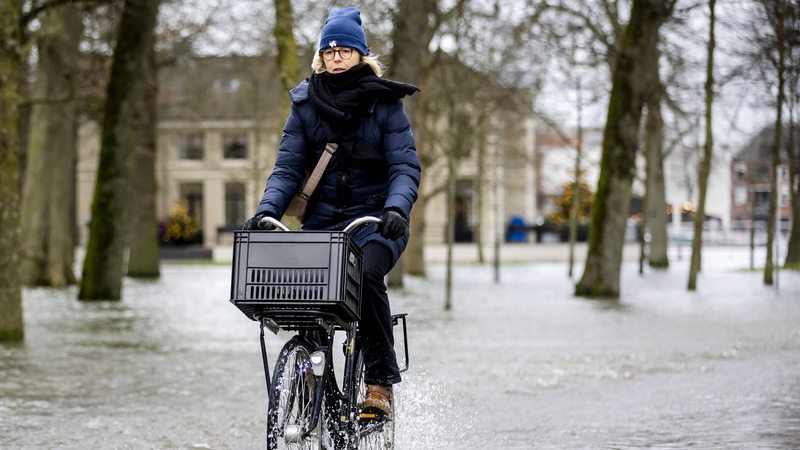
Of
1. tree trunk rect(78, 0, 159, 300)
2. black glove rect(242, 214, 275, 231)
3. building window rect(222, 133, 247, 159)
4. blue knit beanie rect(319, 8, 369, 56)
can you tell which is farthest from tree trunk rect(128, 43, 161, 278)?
building window rect(222, 133, 247, 159)

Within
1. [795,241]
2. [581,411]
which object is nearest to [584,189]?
[795,241]

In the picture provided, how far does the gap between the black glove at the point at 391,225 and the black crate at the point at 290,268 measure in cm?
44

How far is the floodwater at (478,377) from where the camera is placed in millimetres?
7805

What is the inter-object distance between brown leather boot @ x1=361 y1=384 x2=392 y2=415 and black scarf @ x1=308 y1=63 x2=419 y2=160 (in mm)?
1067

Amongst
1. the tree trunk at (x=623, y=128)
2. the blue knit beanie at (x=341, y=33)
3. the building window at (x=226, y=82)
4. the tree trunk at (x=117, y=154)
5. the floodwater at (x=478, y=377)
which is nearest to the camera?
the blue knit beanie at (x=341, y=33)

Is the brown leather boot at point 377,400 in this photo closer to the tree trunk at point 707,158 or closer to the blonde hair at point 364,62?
the blonde hair at point 364,62

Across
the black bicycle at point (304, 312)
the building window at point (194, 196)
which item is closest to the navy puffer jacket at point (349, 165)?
the black bicycle at point (304, 312)

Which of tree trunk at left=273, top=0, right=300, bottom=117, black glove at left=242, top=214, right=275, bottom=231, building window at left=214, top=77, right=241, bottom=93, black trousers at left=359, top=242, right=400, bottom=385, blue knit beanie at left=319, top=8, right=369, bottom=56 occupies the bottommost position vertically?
black trousers at left=359, top=242, right=400, bottom=385

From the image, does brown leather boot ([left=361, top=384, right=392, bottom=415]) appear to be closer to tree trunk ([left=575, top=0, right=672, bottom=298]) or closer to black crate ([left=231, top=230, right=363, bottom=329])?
black crate ([left=231, top=230, right=363, bottom=329])

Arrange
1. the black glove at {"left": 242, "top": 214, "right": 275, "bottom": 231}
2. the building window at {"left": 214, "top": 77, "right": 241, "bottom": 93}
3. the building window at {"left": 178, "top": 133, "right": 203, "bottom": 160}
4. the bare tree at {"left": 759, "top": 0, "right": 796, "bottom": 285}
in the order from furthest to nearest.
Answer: the building window at {"left": 178, "top": 133, "right": 203, "bottom": 160}, the building window at {"left": 214, "top": 77, "right": 241, "bottom": 93}, the bare tree at {"left": 759, "top": 0, "right": 796, "bottom": 285}, the black glove at {"left": 242, "top": 214, "right": 275, "bottom": 231}

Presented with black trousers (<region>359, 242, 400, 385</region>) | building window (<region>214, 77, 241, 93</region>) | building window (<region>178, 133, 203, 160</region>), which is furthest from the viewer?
building window (<region>178, 133, 203, 160</region>)

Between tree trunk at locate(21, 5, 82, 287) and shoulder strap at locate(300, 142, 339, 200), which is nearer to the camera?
shoulder strap at locate(300, 142, 339, 200)

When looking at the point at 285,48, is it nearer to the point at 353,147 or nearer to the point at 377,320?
the point at 353,147

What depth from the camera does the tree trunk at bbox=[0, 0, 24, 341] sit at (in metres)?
13.0
